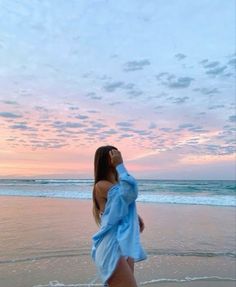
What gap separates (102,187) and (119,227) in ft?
1.08

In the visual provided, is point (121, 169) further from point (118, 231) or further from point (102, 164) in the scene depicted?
point (118, 231)

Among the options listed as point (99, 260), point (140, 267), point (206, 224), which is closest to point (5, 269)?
point (140, 267)

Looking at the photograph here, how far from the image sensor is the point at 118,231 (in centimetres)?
285

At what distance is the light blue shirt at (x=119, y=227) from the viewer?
279cm

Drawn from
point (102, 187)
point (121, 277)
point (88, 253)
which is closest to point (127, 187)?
point (102, 187)

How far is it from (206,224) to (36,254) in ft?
20.1

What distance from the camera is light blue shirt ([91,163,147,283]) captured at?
9.14 ft

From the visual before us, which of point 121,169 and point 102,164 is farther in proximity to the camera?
point 102,164

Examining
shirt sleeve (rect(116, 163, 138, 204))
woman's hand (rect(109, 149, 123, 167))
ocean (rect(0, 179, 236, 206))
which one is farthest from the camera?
ocean (rect(0, 179, 236, 206))

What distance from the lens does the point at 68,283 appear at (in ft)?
18.8

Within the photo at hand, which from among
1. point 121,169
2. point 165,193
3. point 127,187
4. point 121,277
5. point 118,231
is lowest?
point 165,193

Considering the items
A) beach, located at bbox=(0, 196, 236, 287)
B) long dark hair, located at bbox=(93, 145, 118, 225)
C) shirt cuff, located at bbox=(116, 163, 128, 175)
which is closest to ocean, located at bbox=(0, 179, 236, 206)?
beach, located at bbox=(0, 196, 236, 287)

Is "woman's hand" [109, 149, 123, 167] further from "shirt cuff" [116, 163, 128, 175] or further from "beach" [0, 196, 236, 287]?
"beach" [0, 196, 236, 287]

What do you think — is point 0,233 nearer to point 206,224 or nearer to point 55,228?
point 55,228
